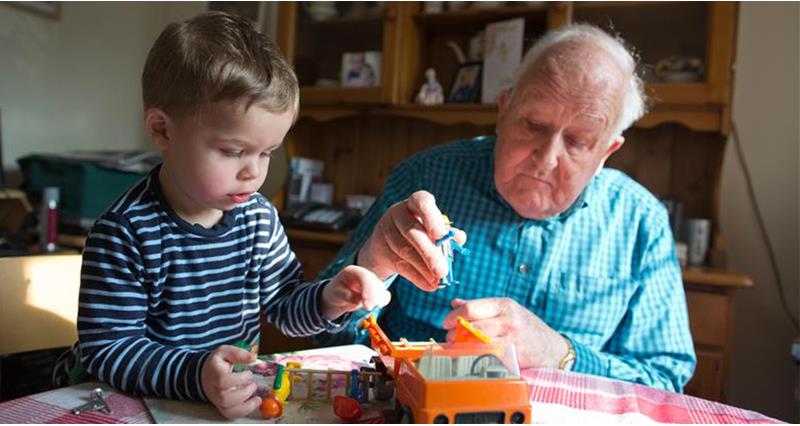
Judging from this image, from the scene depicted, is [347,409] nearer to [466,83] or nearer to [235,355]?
[235,355]

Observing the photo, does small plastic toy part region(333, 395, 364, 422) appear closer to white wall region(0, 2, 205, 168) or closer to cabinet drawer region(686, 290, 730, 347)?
cabinet drawer region(686, 290, 730, 347)

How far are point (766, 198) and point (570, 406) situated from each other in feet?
5.62

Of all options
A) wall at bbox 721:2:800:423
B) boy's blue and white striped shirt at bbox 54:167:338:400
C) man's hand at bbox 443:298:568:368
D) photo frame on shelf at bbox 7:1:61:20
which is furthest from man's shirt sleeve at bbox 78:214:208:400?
photo frame on shelf at bbox 7:1:61:20

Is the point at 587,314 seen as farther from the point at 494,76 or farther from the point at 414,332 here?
the point at 494,76

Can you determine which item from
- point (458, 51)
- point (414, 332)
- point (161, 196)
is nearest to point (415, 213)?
point (161, 196)

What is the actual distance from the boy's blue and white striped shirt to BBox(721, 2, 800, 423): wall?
1.77m

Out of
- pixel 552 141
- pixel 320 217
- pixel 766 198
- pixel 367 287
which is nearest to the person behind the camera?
pixel 367 287

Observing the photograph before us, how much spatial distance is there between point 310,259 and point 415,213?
160 centimetres

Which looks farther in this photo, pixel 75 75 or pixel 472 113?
pixel 75 75

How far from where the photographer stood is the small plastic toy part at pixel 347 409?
0.62 m

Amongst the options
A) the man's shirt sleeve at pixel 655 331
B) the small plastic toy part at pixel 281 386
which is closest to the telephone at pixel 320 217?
the man's shirt sleeve at pixel 655 331

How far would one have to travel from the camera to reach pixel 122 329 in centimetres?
69

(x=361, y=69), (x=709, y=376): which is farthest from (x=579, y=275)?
(x=361, y=69)

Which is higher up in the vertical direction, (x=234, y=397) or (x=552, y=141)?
(x=552, y=141)
